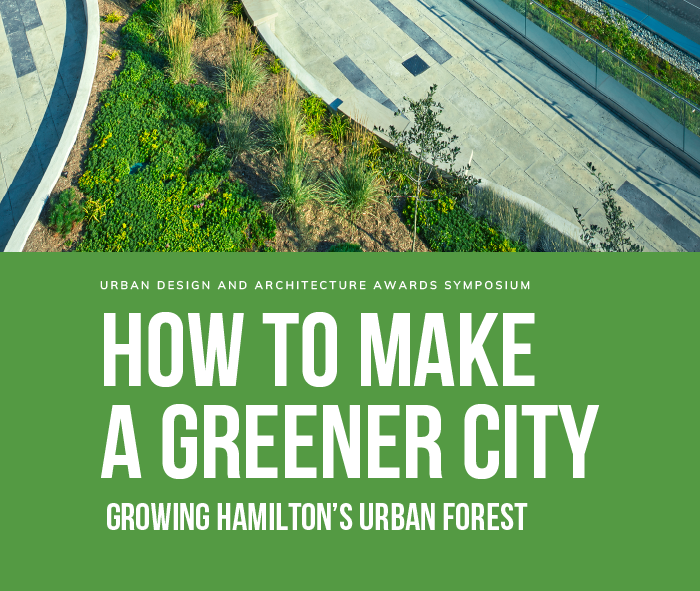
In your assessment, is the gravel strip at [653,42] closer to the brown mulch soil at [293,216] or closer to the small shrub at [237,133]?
the brown mulch soil at [293,216]

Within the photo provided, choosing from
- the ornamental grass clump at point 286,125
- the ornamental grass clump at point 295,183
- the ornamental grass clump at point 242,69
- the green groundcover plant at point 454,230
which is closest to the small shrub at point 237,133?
the ornamental grass clump at point 286,125

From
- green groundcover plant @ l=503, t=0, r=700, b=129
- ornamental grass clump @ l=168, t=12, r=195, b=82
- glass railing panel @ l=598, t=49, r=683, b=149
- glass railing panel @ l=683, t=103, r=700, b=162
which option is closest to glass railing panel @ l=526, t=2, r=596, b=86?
green groundcover plant @ l=503, t=0, r=700, b=129

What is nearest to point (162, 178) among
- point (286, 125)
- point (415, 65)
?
point (286, 125)

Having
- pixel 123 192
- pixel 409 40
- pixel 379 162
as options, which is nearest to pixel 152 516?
pixel 123 192

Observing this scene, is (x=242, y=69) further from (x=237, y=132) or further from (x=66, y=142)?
(x=66, y=142)

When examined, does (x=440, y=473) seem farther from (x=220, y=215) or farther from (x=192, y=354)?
(x=220, y=215)

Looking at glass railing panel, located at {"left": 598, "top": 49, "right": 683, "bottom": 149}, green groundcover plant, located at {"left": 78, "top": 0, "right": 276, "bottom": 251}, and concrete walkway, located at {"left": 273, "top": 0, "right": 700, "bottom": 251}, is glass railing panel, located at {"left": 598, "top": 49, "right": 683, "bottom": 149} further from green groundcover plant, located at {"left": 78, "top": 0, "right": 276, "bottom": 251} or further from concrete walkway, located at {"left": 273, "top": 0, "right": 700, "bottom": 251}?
green groundcover plant, located at {"left": 78, "top": 0, "right": 276, "bottom": 251}

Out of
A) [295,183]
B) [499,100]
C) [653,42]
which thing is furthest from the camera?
[653,42]
